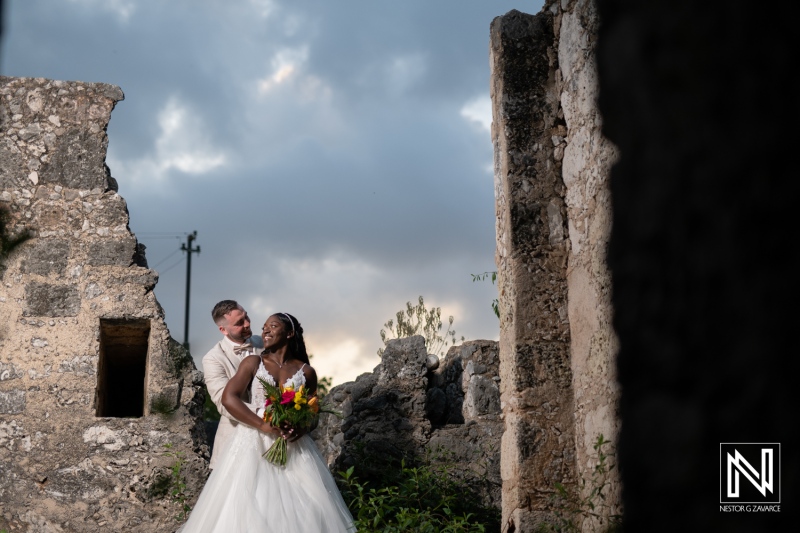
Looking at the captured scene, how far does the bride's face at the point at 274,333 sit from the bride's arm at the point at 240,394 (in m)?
0.15

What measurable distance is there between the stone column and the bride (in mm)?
1317

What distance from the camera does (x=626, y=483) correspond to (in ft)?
3.79

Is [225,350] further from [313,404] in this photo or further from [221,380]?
[313,404]

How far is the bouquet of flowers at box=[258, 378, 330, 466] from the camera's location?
230 inches

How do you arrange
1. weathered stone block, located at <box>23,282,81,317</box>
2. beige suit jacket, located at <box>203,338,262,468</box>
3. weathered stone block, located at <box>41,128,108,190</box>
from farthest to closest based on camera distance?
weathered stone block, located at <box>41,128,108,190</box> → weathered stone block, located at <box>23,282,81,317</box> → beige suit jacket, located at <box>203,338,262,468</box>

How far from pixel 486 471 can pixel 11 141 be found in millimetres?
4325

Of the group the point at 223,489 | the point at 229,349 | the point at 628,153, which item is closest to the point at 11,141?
the point at 229,349

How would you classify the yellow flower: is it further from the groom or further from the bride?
the groom

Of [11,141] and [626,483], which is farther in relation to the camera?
[11,141]

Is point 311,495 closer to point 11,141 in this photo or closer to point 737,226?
point 11,141

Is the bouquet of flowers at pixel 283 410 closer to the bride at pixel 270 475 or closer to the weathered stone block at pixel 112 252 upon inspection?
the bride at pixel 270 475

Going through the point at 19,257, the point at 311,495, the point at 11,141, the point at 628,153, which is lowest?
the point at 311,495

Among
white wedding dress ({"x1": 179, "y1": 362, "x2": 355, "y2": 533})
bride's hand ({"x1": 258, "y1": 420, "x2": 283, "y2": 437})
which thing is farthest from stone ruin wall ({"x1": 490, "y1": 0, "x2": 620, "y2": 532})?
bride's hand ({"x1": 258, "y1": 420, "x2": 283, "y2": 437})

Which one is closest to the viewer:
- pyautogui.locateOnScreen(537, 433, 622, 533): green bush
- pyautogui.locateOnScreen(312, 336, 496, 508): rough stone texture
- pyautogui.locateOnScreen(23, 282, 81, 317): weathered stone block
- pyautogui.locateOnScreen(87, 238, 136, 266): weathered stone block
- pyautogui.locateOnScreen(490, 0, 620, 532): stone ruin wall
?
pyautogui.locateOnScreen(537, 433, 622, 533): green bush
